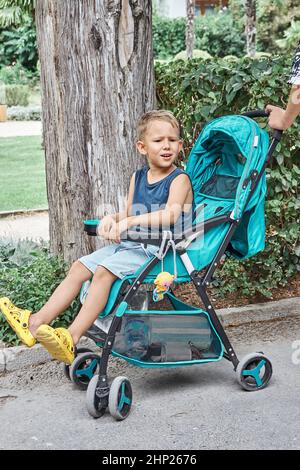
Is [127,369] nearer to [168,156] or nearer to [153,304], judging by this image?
[153,304]

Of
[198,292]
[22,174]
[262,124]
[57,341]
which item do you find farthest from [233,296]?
[22,174]

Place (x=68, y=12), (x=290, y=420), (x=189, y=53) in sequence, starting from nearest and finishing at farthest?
(x=290, y=420)
(x=68, y=12)
(x=189, y=53)

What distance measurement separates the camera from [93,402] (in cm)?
400

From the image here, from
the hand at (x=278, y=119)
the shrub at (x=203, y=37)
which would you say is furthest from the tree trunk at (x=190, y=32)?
the hand at (x=278, y=119)

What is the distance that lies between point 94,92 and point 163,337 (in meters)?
1.83

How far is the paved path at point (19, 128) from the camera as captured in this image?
2105cm

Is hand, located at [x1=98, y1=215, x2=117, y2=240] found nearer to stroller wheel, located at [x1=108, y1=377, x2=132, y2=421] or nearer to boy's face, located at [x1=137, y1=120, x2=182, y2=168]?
boy's face, located at [x1=137, y1=120, x2=182, y2=168]

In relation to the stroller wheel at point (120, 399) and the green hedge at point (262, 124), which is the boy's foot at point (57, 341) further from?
the green hedge at point (262, 124)

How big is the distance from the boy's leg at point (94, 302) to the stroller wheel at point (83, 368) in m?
0.42

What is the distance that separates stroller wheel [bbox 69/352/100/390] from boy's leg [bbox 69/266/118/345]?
42cm

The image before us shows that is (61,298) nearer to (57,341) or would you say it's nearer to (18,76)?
(57,341)
